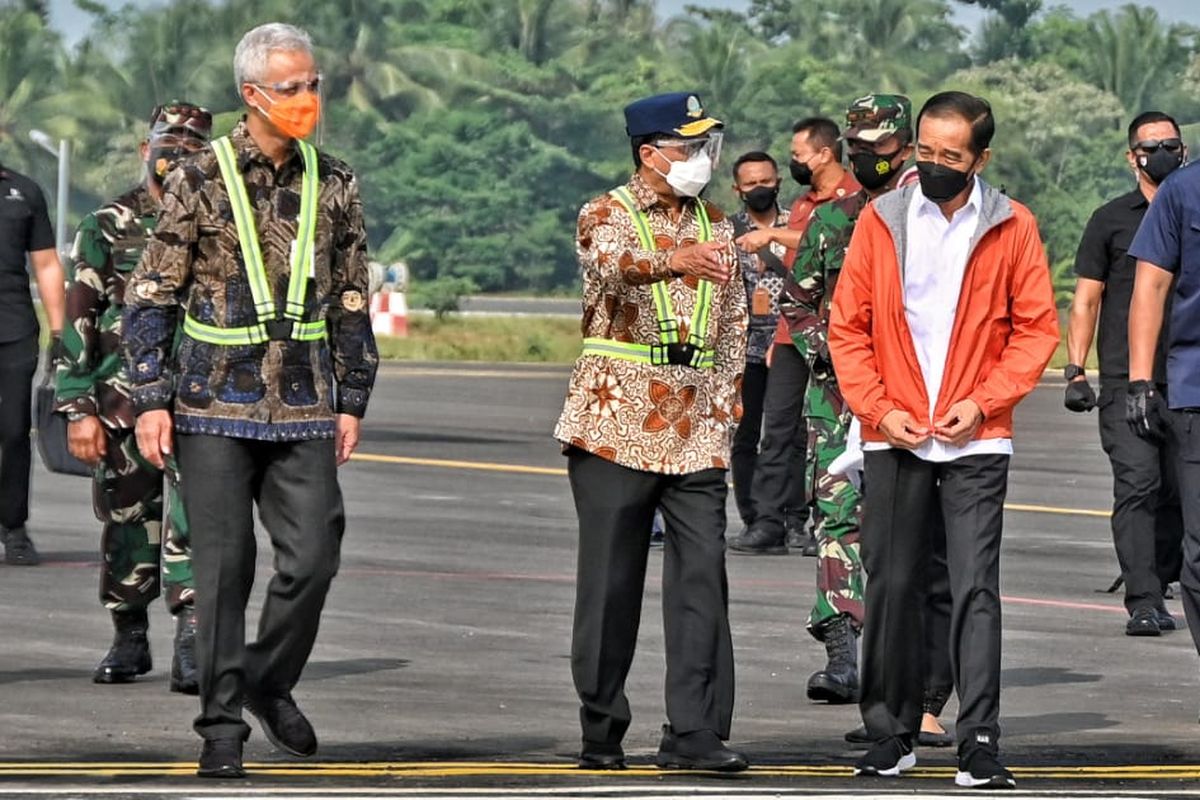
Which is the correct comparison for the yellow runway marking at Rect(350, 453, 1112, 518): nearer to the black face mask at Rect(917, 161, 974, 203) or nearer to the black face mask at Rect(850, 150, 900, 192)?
the black face mask at Rect(850, 150, 900, 192)

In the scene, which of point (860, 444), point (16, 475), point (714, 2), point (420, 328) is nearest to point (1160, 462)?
point (860, 444)

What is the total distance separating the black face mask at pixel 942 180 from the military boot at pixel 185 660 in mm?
3091

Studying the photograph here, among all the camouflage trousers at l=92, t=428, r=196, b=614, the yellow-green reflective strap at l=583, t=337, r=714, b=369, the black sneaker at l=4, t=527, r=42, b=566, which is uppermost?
the yellow-green reflective strap at l=583, t=337, r=714, b=369

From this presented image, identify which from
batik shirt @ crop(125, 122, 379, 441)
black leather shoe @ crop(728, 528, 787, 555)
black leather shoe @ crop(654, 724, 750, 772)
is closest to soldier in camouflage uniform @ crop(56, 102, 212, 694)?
batik shirt @ crop(125, 122, 379, 441)

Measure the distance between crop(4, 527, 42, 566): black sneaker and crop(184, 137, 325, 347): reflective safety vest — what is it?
21.5ft

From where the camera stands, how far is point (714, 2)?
107250 millimetres

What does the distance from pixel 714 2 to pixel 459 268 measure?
19.0 metres

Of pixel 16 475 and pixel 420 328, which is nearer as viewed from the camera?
pixel 16 475

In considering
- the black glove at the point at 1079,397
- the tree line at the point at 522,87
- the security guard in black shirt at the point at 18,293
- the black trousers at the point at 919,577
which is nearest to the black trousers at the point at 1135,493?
the black glove at the point at 1079,397

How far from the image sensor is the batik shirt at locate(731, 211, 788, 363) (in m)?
15.7

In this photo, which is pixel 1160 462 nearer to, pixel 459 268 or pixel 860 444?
pixel 860 444

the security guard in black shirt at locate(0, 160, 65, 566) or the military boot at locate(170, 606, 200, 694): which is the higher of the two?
the security guard in black shirt at locate(0, 160, 65, 566)

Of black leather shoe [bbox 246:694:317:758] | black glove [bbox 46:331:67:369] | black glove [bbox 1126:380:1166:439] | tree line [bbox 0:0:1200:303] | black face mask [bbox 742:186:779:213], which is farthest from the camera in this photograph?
tree line [bbox 0:0:1200:303]

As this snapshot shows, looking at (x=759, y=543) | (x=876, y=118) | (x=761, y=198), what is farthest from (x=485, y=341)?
(x=876, y=118)
